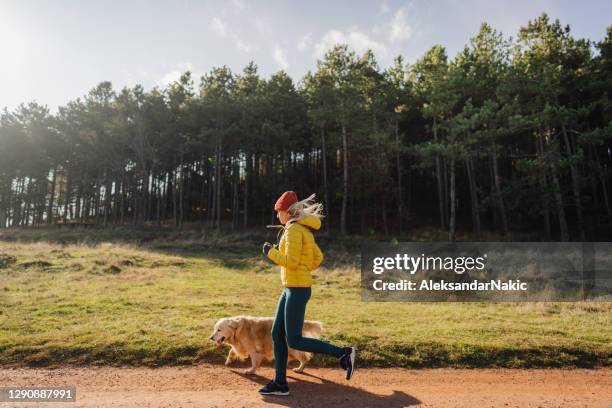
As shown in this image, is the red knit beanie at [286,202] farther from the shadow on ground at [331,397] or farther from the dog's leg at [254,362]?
the dog's leg at [254,362]

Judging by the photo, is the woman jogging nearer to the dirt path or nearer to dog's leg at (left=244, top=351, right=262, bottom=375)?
the dirt path

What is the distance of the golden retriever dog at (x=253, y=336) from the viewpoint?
22.7 ft

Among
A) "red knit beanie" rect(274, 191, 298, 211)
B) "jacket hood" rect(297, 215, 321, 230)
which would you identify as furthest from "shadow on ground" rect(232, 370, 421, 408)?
"red knit beanie" rect(274, 191, 298, 211)

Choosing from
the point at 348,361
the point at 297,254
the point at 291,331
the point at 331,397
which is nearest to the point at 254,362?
the point at 331,397

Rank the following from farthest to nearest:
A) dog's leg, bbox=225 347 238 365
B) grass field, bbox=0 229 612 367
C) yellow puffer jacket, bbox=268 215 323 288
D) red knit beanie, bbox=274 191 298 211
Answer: grass field, bbox=0 229 612 367, dog's leg, bbox=225 347 238 365, red knit beanie, bbox=274 191 298 211, yellow puffer jacket, bbox=268 215 323 288

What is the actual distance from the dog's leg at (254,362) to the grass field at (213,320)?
1089mm

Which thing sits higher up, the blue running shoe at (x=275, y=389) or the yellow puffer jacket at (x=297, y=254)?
the yellow puffer jacket at (x=297, y=254)

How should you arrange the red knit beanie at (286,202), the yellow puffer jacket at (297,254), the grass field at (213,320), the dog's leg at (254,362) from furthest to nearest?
1. the grass field at (213,320)
2. the dog's leg at (254,362)
3. the red knit beanie at (286,202)
4. the yellow puffer jacket at (297,254)

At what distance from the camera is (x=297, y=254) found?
17.7 feet

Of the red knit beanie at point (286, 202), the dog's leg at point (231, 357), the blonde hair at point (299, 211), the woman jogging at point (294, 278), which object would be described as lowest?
the dog's leg at point (231, 357)

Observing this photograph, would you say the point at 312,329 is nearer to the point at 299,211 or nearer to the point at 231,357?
the point at 231,357

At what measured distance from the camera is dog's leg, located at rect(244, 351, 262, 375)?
6.90 meters

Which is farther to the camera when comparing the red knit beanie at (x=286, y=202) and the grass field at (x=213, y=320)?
the grass field at (x=213, y=320)

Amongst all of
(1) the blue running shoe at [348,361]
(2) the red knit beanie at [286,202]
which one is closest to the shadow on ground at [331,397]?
(1) the blue running shoe at [348,361]
